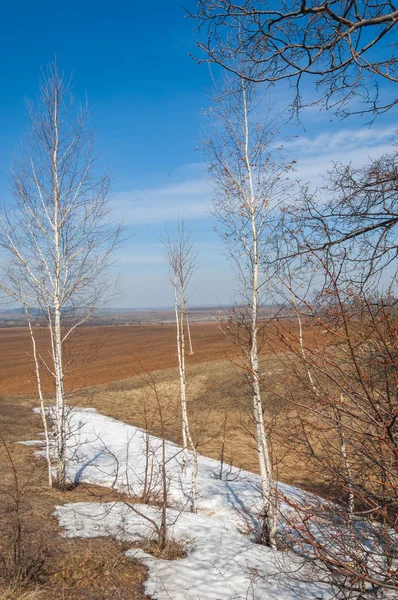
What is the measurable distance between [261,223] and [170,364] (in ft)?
84.6

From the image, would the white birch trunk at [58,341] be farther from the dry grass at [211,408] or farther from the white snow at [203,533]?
the dry grass at [211,408]

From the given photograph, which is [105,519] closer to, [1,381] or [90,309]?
[90,309]

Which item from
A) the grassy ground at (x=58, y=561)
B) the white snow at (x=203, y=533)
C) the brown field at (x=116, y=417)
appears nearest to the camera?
the grassy ground at (x=58, y=561)

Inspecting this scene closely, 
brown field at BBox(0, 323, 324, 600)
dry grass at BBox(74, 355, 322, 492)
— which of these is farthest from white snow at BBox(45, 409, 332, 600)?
dry grass at BBox(74, 355, 322, 492)

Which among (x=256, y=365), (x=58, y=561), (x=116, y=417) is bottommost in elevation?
(x=116, y=417)

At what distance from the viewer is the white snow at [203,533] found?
17.1ft

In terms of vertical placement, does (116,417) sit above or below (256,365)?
below

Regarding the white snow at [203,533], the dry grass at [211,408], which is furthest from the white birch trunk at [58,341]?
the dry grass at [211,408]

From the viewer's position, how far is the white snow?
5.21m

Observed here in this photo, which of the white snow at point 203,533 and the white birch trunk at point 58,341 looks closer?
the white snow at point 203,533

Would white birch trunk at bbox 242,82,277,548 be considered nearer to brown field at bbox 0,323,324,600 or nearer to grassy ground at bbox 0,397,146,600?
brown field at bbox 0,323,324,600

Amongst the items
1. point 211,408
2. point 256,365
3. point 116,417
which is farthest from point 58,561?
point 211,408

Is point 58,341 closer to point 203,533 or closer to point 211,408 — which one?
point 203,533

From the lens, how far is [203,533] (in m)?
7.29
